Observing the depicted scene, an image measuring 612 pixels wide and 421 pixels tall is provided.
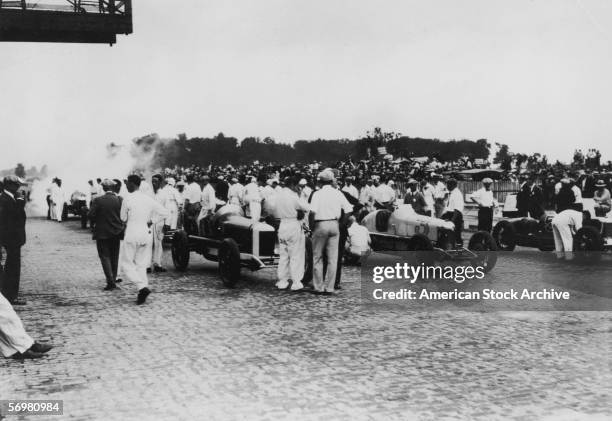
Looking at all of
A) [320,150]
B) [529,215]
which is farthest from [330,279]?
[320,150]

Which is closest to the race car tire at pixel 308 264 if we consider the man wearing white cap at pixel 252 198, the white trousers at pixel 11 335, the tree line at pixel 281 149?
the white trousers at pixel 11 335

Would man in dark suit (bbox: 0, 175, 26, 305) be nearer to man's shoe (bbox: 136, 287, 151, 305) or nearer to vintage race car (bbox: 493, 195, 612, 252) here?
man's shoe (bbox: 136, 287, 151, 305)

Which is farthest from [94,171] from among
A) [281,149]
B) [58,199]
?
[281,149]

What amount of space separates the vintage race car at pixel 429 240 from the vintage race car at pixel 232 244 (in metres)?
2.22

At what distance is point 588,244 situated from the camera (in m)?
13.4

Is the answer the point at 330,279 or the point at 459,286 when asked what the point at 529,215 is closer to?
the point at 459,286

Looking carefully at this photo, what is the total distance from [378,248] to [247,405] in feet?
28.0

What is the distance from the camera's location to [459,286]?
11.1 metres

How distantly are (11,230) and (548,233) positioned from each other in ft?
34.0

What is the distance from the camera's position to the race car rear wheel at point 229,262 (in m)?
11.0

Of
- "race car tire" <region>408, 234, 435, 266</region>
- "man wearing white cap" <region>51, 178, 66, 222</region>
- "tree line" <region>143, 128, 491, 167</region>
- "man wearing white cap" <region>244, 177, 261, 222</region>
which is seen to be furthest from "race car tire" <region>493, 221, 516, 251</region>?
"tree line" <region>143, 128, 491, 167</region>

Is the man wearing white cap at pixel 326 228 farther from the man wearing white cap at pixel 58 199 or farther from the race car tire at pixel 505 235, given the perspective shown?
the man wearing white cap at pixel 58 199

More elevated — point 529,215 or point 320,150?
point 320,150

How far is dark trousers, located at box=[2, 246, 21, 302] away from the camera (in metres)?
9.64
